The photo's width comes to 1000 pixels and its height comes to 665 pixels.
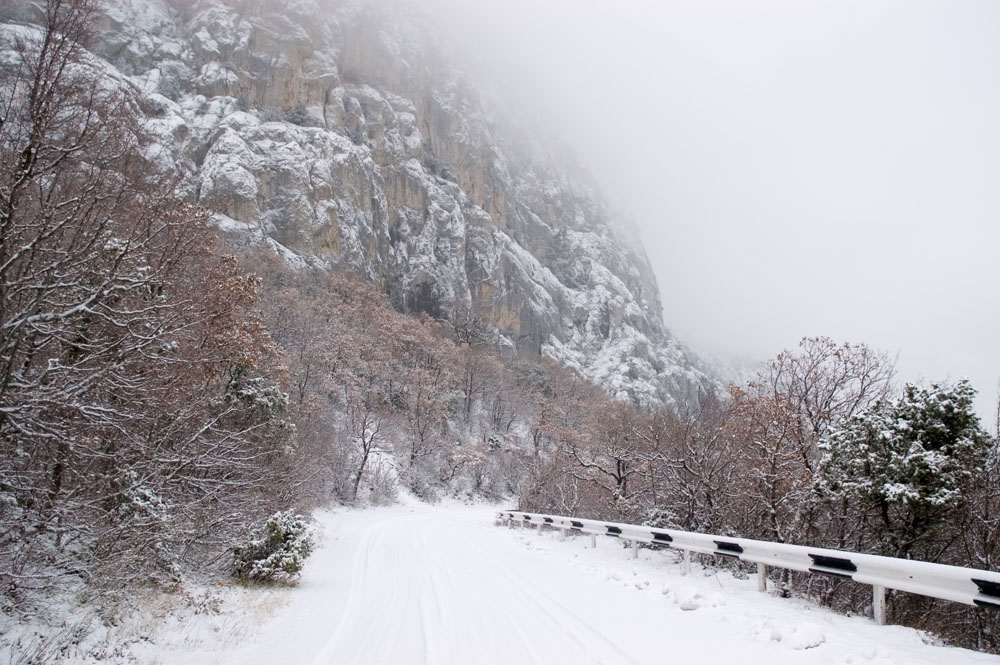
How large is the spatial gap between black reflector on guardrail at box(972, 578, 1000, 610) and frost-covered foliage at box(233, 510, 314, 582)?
26.9 feet

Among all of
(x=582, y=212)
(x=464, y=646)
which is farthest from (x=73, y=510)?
(x=582, y=212)

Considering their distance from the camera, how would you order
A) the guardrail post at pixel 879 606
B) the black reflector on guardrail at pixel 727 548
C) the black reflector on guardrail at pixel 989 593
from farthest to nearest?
1. the black reflector on guardrail at pixel 727 548
2. the guardrail post at pixel 879 606
3. the black reflector on guardrail at pixel 989 593

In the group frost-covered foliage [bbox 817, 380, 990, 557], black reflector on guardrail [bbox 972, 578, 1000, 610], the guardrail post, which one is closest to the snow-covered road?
the guardrail post

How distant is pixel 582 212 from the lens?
17175 centimetres

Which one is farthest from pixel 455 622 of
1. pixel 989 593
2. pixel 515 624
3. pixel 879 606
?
pixel 989 593

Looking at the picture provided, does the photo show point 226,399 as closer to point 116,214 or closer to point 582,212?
point 116,214

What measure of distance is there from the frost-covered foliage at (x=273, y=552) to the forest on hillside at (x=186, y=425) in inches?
12.2

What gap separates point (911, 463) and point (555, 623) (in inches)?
253

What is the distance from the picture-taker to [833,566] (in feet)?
18.2

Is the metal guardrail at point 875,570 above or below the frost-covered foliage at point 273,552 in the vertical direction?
above

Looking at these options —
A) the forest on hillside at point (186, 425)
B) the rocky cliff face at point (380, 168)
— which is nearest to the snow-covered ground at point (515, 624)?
the forest on hillside at point (186, 425)

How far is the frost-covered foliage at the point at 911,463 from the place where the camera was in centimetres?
818

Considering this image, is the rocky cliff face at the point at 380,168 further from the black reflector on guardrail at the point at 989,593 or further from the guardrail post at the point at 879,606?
the black reflector on guardrail at the point at 989,593

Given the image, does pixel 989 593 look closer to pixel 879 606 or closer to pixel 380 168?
pixel 879 606
